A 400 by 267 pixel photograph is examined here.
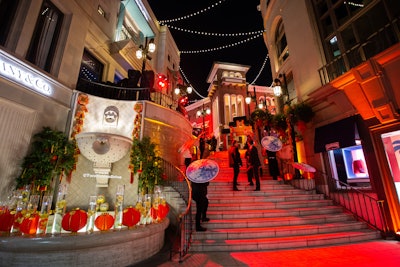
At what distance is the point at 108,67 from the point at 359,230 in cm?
1457

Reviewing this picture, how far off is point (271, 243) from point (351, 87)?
19.2ft

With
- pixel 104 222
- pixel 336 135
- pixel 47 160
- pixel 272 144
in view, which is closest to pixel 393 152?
pixel 336 135

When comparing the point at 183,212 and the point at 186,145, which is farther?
the point at 186,145

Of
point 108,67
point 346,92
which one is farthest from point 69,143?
point 346,92

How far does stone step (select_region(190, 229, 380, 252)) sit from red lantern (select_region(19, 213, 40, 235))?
3271 millimetres

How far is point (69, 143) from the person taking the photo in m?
7.78

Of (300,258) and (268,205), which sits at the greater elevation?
(268,205)

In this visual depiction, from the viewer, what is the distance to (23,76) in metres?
6.62

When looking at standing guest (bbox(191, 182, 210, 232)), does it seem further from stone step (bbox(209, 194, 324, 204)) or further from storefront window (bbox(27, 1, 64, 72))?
storefront window (bbox(27, 1, 64, 72))

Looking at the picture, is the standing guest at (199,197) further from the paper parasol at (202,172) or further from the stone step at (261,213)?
the stone step at (261,213)

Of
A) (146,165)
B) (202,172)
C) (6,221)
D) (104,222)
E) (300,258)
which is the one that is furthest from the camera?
(146,165)

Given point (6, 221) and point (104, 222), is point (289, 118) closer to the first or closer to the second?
point (104, 222)

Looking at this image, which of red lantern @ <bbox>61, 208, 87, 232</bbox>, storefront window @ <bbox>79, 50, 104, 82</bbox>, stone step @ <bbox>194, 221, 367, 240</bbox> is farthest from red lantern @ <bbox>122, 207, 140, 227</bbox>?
storefront window @ <bbox>79, 50, 104, 82</bbox>

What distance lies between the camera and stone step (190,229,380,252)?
4.55m
